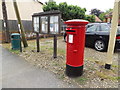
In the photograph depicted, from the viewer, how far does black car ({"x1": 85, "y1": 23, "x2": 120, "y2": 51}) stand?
557 cm

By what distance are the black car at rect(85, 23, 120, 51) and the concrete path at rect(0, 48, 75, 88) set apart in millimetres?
3567

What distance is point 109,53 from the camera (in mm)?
3586

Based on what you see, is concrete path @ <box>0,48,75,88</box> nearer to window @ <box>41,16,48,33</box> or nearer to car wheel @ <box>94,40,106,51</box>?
window @ <box>41,16,48,33</box>

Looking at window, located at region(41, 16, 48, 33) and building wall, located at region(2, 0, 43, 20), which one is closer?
window, located at region(41, 16, 48, 33)

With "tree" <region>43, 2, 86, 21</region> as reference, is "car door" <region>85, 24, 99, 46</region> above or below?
below

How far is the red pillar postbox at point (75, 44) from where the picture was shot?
295 cm

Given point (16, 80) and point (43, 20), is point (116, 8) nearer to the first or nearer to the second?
point (43, 20)

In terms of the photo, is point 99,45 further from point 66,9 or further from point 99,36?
point 66,9

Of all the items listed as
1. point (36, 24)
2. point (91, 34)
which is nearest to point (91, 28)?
Answer: point (91, 34)

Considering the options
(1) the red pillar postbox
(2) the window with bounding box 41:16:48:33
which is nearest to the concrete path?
(1) the red pillar postbox

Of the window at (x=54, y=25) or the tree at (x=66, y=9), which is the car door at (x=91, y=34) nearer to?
the window at (x=54, y=25)

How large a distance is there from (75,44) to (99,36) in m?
3.31

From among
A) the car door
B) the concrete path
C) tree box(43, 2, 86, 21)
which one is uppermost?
tree box(43, 2, 86, 21)

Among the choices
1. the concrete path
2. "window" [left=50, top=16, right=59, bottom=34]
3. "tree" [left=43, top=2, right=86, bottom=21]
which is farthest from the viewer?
"tree" [left=43, top=2, right=86, bottom=21]
